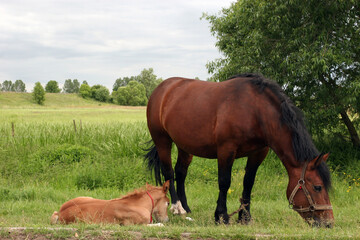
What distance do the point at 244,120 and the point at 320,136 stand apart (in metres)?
7.89

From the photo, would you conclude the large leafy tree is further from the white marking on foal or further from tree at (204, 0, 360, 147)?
the white marking on foal

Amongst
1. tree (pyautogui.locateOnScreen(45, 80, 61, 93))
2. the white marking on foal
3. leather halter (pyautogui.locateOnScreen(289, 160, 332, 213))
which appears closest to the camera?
leather halter (pyautogui.locateOnScreen(289, 160, 332, 213))

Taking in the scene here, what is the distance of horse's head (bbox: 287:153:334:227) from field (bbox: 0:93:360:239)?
212mm

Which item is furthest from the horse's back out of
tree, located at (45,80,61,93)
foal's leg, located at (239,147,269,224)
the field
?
tree, located at (45,80,61,93)

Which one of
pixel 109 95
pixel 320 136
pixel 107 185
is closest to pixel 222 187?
pixel 107 185

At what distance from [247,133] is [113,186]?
4992mm

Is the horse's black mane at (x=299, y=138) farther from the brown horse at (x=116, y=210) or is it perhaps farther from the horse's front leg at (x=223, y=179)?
the brown horse at (x=116, y=210)

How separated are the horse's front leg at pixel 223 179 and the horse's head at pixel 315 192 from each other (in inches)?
38.8

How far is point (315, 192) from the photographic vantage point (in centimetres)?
470

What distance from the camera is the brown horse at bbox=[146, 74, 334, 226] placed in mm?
4742

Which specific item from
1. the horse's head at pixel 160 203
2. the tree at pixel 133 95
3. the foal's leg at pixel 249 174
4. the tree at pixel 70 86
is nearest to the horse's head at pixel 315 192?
the foal's leg at pixel 249 174

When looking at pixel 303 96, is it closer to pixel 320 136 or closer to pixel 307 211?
pixel 320 136

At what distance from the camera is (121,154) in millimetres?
11062

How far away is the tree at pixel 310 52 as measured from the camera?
978 centimetres
